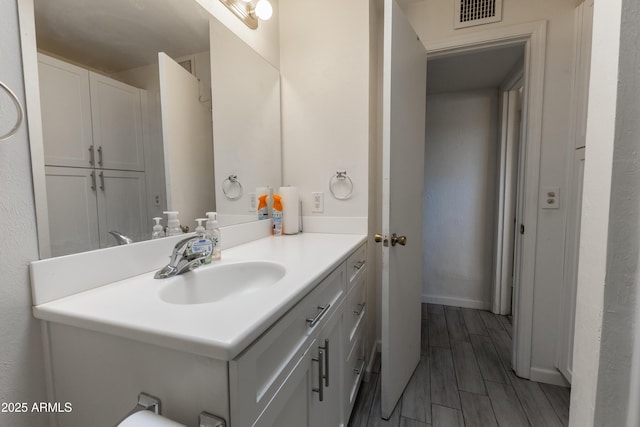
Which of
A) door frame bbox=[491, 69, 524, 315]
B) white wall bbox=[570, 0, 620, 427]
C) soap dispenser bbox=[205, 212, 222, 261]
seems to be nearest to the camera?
white wall bbox=[570, 0, 620, 427]

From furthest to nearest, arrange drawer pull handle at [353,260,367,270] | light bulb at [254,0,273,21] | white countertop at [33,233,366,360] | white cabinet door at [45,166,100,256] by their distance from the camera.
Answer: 1. light bulb at [254,0,273,21]
2. drawer pull handle at [353,260,367,270]
3. white cabinet door at [45,166,100,256]
4. white countertop at [33,233,366,360]

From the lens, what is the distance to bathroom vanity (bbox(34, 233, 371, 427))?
1.62ft

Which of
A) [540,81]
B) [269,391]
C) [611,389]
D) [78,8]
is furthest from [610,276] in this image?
[78,8]

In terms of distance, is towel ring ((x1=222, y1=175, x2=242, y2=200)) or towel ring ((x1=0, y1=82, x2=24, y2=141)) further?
towel ring ((x1=222, y1=175, x2=242, y2=200))

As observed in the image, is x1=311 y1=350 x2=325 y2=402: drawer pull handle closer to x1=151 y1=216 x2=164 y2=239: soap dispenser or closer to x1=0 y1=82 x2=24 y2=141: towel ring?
x1=151 y1=216 x2=164 y2=239: soap dispenser

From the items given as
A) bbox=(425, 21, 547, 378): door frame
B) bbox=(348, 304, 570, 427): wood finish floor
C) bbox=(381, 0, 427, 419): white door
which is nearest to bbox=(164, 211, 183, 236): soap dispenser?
bbox=(381, 0, 427, 419): white door

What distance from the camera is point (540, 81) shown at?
1.51 metres

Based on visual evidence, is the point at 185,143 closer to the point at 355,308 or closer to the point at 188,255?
the point at 188,255

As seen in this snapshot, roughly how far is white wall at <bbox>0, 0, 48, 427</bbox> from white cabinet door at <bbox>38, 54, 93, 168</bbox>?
1.9 inches

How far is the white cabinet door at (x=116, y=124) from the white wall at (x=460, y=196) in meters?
2.40

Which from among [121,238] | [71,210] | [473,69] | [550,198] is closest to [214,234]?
[121,238]

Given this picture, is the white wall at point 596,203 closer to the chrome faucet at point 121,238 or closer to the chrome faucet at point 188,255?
the chrome faucet at point 188,255

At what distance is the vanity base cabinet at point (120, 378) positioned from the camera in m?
0.49

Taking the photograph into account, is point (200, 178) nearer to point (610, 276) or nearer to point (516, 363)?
point (610, 276)
